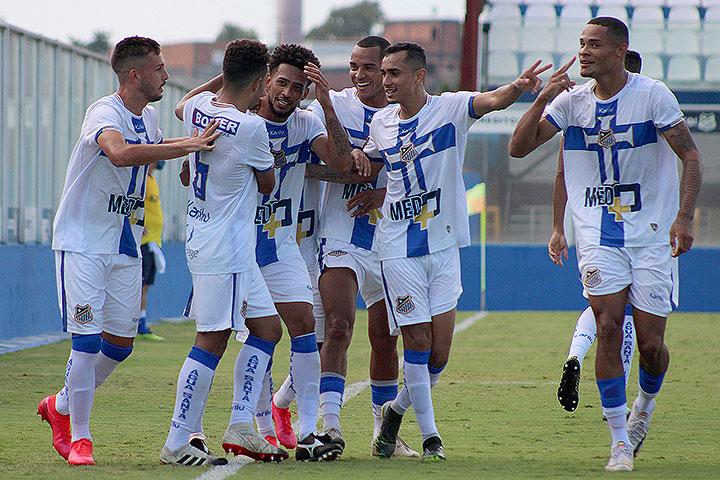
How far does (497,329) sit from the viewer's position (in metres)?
18.5

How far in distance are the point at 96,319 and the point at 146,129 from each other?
1003 millimetres

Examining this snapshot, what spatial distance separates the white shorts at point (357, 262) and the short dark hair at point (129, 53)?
1.49 m

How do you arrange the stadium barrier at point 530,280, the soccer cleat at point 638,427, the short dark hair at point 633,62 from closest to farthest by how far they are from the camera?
the soccer cleat at point 638,427 → the short dark hair at point 633,62 → the stadium barrier at point 530,280

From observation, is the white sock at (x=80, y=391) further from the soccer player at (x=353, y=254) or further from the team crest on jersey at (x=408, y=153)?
the team crest on jersey at (x=408, y=153)

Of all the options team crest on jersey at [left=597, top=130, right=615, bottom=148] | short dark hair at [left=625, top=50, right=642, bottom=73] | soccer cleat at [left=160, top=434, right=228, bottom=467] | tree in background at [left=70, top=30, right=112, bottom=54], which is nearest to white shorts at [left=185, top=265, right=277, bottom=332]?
soccer cleat at [left=160, top=434, right=228, bottom=467]

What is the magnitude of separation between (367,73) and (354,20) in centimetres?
11048

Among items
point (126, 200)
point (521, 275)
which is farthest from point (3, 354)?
point (521, 275)

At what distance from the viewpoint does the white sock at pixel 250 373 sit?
6953 millimetres

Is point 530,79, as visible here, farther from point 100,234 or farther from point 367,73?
point 100,234

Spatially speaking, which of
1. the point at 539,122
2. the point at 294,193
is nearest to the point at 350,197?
the point at 294,193

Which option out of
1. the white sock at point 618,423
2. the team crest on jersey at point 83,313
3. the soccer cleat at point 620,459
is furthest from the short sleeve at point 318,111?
the soccer cleat at point 620,459

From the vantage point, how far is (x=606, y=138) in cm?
708

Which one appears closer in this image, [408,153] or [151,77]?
[151,77]

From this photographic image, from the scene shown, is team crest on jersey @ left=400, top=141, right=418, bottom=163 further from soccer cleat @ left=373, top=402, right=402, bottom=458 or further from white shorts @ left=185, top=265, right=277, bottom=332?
soccer cleat @ left=373, top=402, right=402, bottom=458
